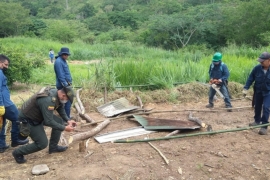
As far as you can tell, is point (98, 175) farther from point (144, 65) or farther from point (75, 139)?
point (144, 65)

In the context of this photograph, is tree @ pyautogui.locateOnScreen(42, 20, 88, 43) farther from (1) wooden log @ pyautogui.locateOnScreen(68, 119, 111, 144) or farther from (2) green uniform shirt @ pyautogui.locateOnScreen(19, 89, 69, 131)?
(2) green uniform shirt @ pyautogui.locateOnScreen(19, 89, 69, 131)

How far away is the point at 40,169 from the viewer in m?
4.18

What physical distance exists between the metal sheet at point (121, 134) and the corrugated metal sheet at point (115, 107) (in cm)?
102

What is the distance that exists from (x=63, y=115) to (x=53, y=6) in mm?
56635

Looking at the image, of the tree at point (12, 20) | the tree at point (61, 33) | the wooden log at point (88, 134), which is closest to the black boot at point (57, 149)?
the wooden log at point (88, 134)

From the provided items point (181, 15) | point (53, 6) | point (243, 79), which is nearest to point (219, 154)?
point (243, 79)

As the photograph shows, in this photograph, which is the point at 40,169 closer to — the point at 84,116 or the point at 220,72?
the point at 84,116

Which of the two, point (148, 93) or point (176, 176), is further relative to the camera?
point (148, 93)

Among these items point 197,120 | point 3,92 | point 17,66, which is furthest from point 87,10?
point 3,92

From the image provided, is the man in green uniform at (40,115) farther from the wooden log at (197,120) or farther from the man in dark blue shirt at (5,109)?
the wooden log at (197,120)

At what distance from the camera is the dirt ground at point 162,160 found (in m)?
4.13

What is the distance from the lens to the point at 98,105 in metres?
7.37

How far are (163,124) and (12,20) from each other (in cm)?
3340

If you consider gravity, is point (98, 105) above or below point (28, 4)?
below
